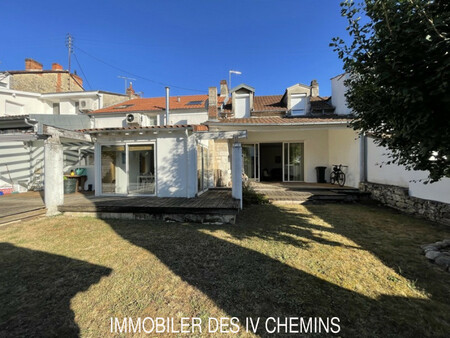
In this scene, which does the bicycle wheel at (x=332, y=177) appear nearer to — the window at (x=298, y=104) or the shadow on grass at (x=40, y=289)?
the window at (x=298, y=104)

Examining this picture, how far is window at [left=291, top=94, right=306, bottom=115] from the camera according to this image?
12469 mm

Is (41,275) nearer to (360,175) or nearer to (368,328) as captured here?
(368,328)

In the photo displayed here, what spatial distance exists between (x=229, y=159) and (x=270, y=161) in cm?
398

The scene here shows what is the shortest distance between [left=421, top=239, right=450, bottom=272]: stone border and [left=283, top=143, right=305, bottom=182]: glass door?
823 centimetres

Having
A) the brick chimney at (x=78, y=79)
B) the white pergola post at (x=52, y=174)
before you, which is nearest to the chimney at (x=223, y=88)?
the white pergola post at (x=52, y=174)

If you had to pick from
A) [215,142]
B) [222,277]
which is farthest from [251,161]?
[222,277]

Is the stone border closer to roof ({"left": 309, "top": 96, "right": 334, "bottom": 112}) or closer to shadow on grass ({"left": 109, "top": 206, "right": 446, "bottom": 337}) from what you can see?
shadow on grass ({"left": 109, "top": 206, "right": 446, "bottom": 337})

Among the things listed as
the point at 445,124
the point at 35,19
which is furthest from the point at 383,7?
the point at 35,19

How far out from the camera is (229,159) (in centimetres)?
1103

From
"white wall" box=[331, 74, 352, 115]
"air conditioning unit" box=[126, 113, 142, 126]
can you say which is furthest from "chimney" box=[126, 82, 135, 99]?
"white wall" box=[331, 74, 352, 115]

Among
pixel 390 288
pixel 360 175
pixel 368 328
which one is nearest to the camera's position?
pixel 368 328

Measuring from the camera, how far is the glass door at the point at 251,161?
39.9 feet

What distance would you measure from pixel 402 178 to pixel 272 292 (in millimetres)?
7113

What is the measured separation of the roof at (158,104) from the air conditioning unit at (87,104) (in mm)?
1034
